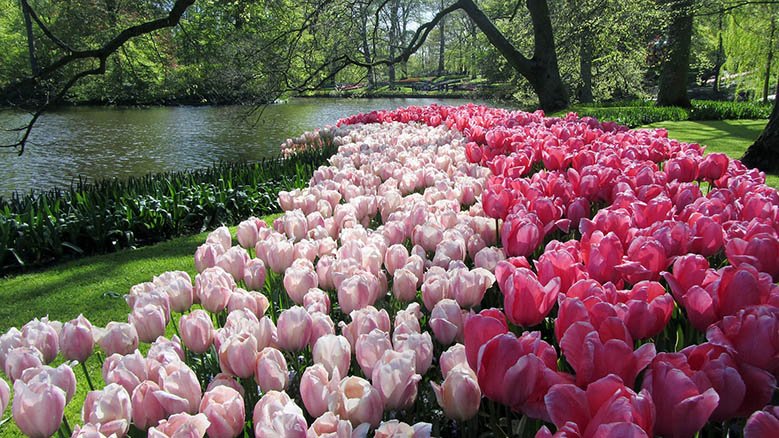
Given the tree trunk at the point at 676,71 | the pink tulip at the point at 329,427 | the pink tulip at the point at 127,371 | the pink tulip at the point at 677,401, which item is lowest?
the pink tulip at the point at 127,371

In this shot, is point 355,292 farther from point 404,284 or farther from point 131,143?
point 131,143

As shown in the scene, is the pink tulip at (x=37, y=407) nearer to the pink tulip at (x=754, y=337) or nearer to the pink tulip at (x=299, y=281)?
the pink tulip at (x=299, y=281)

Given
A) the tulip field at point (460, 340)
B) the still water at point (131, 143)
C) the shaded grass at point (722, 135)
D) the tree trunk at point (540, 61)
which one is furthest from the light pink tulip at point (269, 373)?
the tree trunk at point (540, 61)

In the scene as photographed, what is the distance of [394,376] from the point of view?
115 cm

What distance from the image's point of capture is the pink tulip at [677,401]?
3.01 ft

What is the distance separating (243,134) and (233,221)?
1449cm

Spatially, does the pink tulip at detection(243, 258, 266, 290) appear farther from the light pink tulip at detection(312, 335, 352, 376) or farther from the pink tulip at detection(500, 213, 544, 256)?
the pink tulip at detection(500, 213, 544, 256)

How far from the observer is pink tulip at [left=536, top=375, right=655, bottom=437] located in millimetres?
803

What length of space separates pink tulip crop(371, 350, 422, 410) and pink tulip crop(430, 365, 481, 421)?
0.23 ft

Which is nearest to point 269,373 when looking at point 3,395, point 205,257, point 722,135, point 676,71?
point 3,395

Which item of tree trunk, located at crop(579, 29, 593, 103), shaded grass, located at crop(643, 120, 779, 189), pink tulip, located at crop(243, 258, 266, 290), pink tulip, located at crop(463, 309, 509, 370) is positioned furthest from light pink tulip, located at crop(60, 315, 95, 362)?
tree trunk, located at crop(579, 29, 593, 103)

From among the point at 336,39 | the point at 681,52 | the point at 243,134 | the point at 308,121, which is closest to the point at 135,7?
the point at 336,39

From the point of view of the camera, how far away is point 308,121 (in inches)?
958

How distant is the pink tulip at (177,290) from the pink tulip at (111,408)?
631 mm
